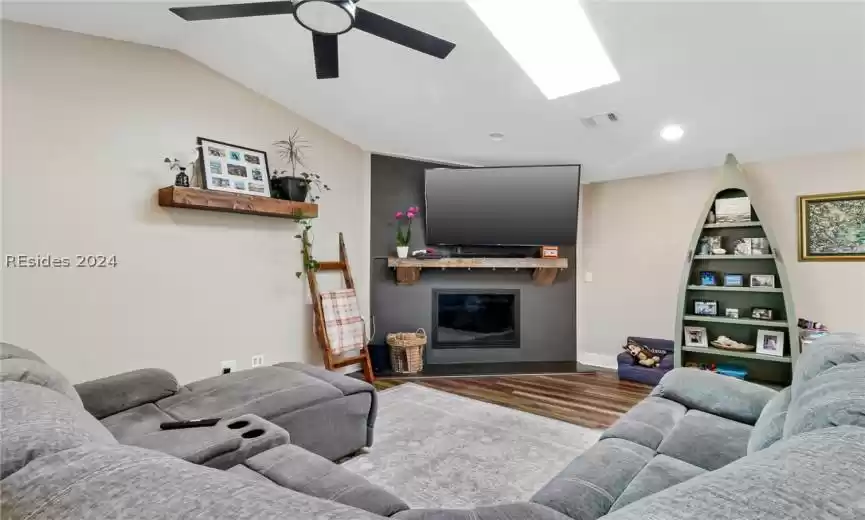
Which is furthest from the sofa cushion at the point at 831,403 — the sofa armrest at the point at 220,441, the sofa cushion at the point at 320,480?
the sofa armrest at the point at 220,441

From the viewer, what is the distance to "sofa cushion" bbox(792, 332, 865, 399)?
4.77 feet

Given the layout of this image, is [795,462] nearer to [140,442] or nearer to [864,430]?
[864,430]

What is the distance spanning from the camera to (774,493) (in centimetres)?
57

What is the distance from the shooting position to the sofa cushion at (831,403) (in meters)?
0.91

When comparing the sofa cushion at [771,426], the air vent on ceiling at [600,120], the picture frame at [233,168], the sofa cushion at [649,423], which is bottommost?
the sofa cushion at [649,423]

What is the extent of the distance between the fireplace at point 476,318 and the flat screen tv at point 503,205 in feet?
2.15

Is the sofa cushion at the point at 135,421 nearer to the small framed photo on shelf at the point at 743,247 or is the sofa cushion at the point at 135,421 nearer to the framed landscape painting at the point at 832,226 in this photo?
the small framed photo on shelf at the point at 743,247

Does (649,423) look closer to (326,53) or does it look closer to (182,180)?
(326,53)

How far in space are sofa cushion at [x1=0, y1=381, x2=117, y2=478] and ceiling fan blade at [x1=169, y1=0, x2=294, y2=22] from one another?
5.33 feet

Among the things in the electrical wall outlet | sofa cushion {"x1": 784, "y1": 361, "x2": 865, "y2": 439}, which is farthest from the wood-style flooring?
sofa cushion {"x1": 784, "y1": 361, "x2": 865, "y2": 439}

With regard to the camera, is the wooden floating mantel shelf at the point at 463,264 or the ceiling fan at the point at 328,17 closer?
the ceiling fan at the point at 328,17

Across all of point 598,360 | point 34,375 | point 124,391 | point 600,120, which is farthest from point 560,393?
point 34,375

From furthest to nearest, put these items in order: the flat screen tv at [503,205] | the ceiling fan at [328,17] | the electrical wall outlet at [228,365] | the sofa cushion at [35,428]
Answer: the flat screen tv at [503,205] < the electrical wall outlet at [228,365] < the ceiling fan at [328,17] < the sofa cushion at [35,428]

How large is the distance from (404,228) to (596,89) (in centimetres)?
239
